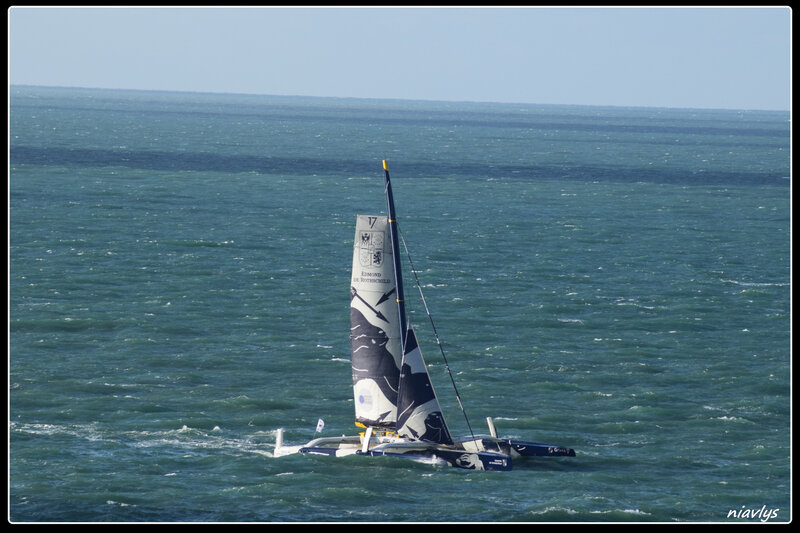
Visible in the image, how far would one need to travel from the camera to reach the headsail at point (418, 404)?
41.1 m

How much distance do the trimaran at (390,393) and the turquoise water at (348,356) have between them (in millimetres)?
608

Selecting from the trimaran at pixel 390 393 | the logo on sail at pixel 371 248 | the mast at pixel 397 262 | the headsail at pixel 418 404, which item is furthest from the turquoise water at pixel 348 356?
the logo on sail at pixel 371 248

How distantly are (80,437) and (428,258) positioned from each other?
44501 millimetres

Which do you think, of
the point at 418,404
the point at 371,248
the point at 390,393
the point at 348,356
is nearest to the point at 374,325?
the point at 390,393

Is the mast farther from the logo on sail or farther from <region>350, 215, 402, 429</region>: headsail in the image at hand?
the logo on sail

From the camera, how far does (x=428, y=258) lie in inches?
3413

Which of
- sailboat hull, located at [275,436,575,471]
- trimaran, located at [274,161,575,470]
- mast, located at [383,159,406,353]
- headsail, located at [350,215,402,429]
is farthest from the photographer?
sailboat hull, located at [275,436,575,471]

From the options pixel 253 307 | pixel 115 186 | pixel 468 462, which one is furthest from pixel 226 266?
pixel 115 186

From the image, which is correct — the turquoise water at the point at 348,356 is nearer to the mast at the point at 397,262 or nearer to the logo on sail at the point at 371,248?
the mast at the point at 397,262

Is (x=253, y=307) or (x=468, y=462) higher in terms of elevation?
(x=253, y=307)

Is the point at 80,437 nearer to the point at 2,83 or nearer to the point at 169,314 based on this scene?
the point at 2,83

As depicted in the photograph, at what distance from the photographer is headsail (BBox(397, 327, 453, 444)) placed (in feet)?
135

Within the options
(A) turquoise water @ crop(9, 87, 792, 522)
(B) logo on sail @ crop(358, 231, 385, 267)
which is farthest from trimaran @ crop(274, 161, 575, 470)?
(A) turquoise water @ crop(9, 87, 792, 522)

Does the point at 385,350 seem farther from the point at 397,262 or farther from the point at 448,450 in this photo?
the point at 448,450
